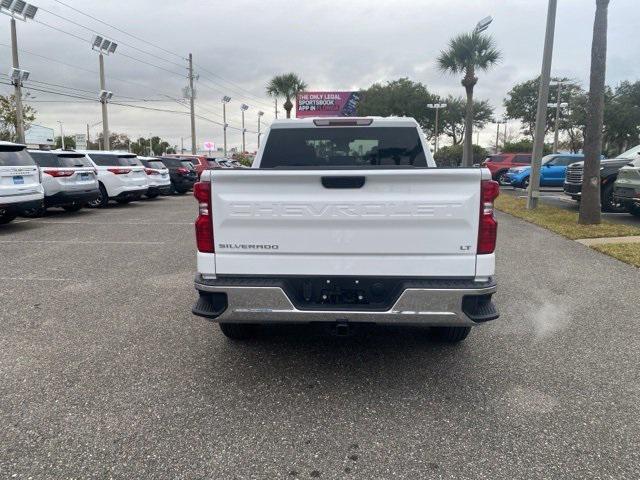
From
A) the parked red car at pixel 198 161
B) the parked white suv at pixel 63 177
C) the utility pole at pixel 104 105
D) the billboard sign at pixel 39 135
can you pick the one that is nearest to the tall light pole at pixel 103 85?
the utility pole at pixel 104 105

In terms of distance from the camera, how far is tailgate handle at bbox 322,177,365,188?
3.12 metres

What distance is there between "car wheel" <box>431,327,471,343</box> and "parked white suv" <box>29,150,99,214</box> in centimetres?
1082

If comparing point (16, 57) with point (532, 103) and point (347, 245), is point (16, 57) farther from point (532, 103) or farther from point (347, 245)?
point (532, 103)

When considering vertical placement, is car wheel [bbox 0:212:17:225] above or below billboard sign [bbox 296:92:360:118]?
below

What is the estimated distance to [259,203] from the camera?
316 centimetres

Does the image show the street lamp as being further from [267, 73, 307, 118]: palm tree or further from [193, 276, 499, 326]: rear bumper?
[267, 73, 307, 118]: palm tree

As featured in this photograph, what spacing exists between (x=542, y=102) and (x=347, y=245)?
12.2 m

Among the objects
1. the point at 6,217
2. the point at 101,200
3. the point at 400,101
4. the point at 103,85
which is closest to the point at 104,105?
the point at 103,85

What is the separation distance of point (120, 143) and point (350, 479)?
4477 inches

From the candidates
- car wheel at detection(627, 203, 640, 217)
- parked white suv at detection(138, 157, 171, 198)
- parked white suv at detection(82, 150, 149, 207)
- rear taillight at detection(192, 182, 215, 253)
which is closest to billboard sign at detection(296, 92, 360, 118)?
parked white suv at detection(138, 157, 171, 198)

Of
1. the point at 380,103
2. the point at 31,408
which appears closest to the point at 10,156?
the point at 31,408

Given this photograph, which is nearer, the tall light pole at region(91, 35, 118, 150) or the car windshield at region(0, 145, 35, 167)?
the car windshield at region(0, 145, 35, 167)

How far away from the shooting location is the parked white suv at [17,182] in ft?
31.3

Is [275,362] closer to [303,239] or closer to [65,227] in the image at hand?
[303,239]
